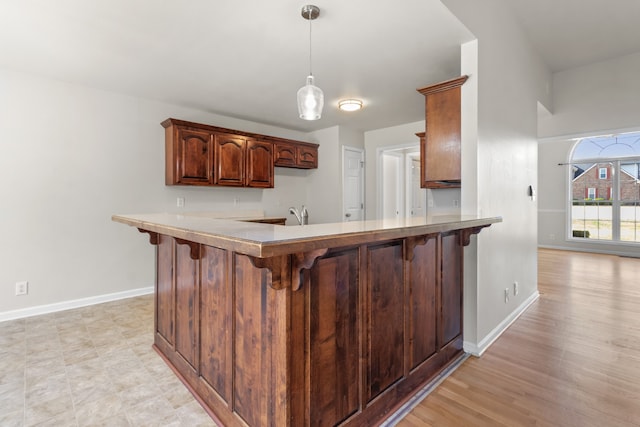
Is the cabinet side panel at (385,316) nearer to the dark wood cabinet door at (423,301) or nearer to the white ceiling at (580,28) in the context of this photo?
the dark wood cabinet door at (423,301)

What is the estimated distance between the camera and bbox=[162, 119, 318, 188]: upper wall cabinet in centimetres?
386

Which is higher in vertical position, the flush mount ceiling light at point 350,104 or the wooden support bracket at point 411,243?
the flush mount ceiling light at point 350,104

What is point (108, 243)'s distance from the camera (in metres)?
3.66

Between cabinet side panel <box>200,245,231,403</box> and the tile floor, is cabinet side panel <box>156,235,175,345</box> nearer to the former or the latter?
the tile floor

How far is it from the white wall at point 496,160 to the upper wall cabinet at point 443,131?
0.08 meters

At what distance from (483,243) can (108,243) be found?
398 centimetres

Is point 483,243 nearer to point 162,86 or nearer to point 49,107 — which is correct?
point 162,86

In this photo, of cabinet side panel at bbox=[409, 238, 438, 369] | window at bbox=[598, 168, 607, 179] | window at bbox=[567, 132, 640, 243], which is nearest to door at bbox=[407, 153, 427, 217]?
window at bbox=[567, 132, 640, 243]

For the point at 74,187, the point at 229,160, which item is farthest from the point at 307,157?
the point at 74,187

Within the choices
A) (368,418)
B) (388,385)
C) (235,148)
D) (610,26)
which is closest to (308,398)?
(368,418)

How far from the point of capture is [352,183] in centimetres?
558

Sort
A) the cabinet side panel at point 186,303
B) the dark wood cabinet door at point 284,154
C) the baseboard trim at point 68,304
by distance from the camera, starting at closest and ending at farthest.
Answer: the cabinet side panel at point 186,303, the baseboard trim at point 68,304, the dark wood cabinet door at point 284,154

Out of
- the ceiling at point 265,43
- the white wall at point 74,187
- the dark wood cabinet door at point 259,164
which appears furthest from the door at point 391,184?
the white wall at point 74,187

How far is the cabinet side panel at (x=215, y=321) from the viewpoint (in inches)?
59.6
